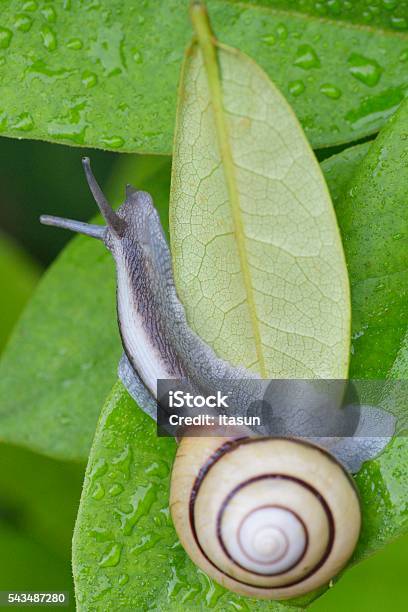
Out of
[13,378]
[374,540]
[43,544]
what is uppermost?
[374,540]

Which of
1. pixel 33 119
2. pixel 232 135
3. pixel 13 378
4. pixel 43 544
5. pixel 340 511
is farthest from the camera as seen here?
pixel 43 544

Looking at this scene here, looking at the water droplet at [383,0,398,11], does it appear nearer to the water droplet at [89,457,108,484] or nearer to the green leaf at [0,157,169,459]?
the green leaf at [0,157,169,459]

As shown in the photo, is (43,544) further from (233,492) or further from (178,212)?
(178,212)

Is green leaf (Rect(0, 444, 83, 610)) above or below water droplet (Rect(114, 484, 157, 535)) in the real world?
below

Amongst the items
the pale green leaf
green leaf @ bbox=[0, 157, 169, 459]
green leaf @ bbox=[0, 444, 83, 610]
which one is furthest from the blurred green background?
the pale green leaf

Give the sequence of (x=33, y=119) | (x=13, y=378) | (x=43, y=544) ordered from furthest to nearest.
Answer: (x=43, y=544)
(x=13, y=378)
(x=33, y=119)

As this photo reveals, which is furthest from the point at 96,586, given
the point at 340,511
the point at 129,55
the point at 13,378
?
the point at 129,55
